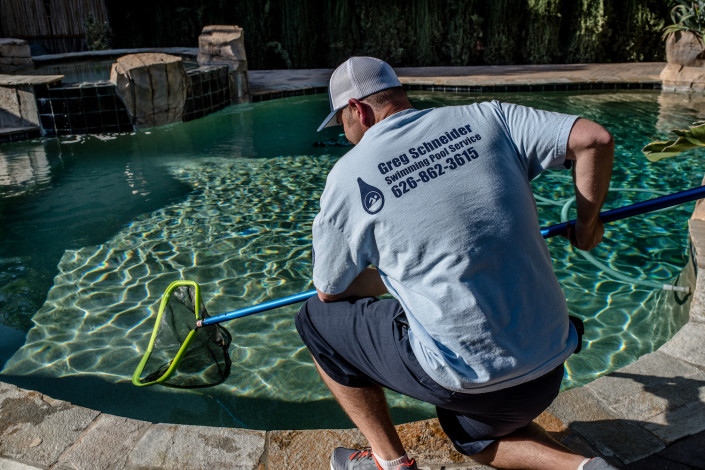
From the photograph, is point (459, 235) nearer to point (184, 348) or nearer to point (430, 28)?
point (184, 348)

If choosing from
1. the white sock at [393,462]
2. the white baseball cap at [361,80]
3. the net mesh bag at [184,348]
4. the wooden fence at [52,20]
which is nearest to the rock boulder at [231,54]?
the wooden fence at [52,20]

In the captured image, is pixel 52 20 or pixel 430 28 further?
pixel 52 20

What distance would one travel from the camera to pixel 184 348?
2.83 m

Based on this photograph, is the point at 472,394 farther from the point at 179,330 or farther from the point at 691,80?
the point at 691,80

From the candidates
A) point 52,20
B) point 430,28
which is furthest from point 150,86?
point 52,20

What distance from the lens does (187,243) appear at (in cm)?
484

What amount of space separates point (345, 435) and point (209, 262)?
2.56 meters

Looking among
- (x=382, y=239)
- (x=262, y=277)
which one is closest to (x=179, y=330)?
(x=262, y=277)

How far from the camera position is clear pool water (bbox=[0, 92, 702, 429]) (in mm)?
3182

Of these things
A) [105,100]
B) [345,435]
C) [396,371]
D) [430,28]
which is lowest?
[345,435]

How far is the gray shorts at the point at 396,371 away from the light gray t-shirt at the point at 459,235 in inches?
2.3

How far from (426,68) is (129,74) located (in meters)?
7.10

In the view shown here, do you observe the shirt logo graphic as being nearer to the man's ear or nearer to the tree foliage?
the man's ear

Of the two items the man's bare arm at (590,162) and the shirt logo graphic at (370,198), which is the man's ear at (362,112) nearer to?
the shirt logo graphic at (370,198)
